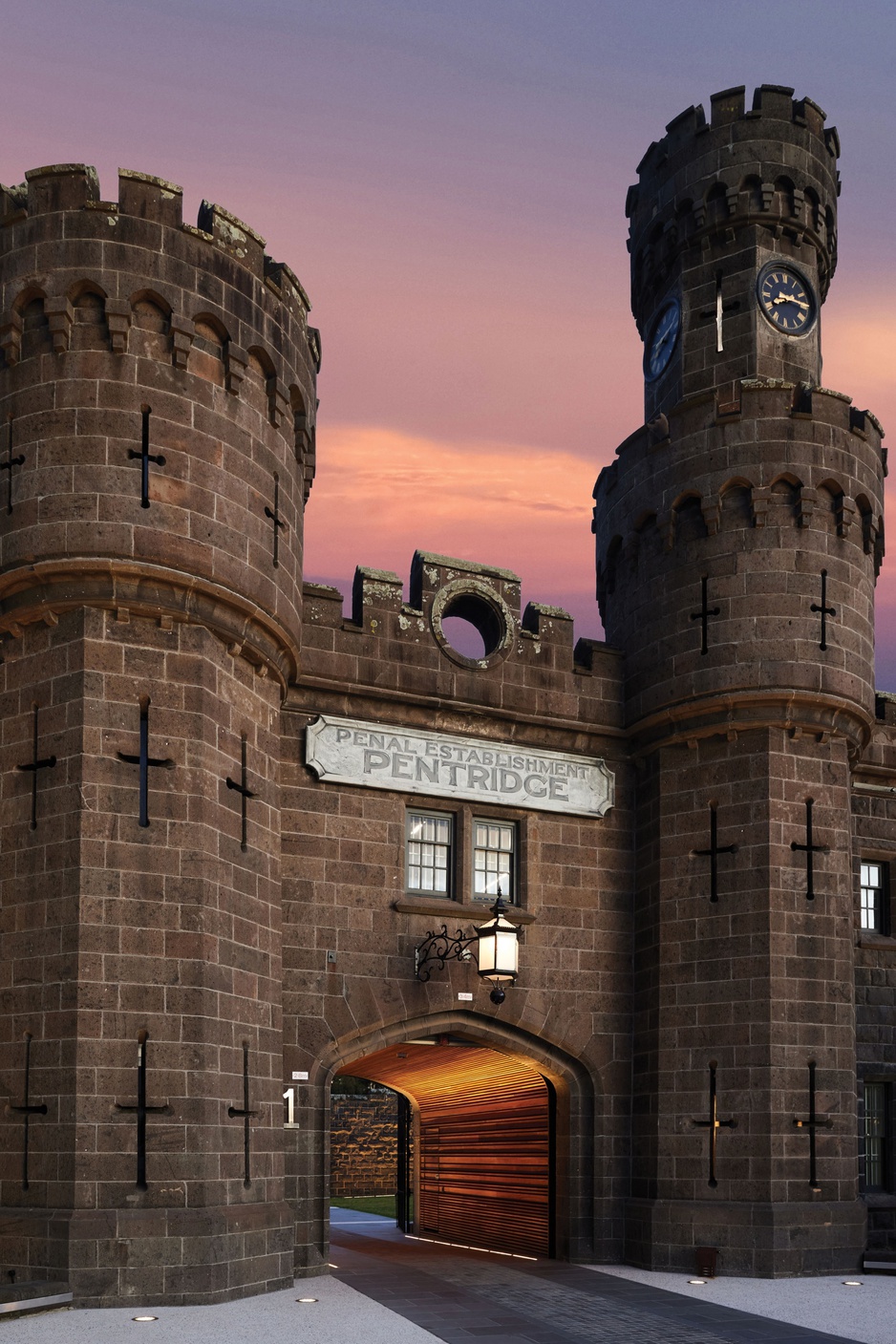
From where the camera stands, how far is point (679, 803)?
21859 mm

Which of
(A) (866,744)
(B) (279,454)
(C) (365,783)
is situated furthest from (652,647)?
(B) (279,454)

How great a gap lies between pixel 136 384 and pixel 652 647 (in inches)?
349

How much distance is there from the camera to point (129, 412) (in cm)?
1745

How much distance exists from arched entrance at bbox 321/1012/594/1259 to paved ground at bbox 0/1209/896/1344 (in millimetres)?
1096

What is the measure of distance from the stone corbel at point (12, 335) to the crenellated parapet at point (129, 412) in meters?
0.02

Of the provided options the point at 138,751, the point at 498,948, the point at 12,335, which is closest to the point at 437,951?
the point at 498,948

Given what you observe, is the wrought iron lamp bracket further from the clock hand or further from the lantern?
the clock hand

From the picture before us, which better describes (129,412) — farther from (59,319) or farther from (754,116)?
(754,116)

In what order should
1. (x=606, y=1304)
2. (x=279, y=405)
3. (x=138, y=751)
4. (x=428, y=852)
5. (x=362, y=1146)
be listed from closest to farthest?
(x=138, y=751), (x=606, y=1304), (x=279, y=405), (x=428, y=852), (x=362, y=1146)

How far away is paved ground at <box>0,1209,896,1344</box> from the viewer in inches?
568

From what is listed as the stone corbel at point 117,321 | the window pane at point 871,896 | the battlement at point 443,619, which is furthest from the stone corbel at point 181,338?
the window pane at point 871,896

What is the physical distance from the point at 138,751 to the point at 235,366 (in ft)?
16.3

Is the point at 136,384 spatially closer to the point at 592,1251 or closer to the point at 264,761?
the point at 264,761

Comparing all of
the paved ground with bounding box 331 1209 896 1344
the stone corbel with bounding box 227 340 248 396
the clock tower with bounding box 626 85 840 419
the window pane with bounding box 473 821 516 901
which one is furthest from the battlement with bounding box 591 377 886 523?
the paved ground with bounding box 331 1209 896 1344
